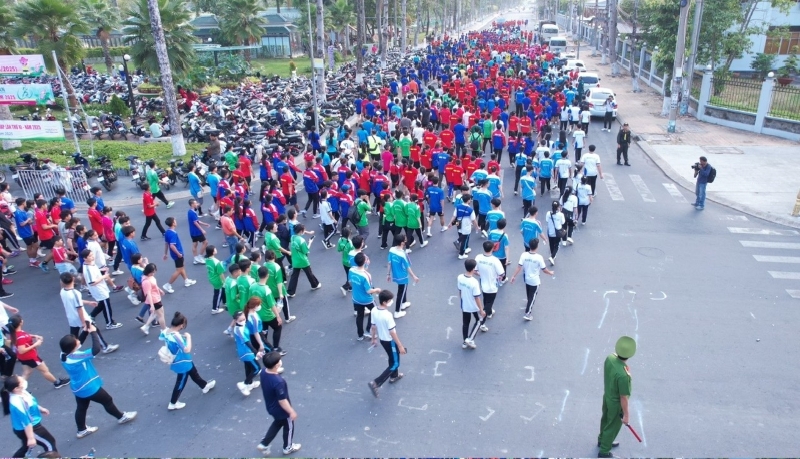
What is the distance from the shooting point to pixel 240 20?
4016 centimetres

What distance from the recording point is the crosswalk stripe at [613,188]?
1543 cm

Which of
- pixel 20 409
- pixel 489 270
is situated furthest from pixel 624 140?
pixel 20 409

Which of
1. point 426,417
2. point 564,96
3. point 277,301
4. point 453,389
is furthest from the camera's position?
point 564,96

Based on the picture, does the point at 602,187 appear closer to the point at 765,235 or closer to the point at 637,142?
the point at 765,235

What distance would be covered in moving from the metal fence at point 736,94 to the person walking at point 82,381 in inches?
949

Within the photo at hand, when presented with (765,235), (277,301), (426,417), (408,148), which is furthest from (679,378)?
(408,148)

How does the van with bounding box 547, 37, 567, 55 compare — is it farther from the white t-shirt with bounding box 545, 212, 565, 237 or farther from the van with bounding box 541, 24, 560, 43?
the white t-shirt with bounding box 545, 212, 565, 237

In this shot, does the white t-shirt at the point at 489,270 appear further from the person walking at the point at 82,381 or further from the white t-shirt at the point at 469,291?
the person walking at the point at 82,381

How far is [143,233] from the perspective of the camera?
43.2 ft

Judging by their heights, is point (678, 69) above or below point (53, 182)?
above

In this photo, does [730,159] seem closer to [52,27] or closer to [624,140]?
[624,140]

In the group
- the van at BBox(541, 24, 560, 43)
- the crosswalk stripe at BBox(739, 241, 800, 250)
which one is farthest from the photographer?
the van at BBox(541, 24, 560, 43)

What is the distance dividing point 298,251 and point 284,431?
12.8 feet

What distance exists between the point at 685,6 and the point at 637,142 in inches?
201
